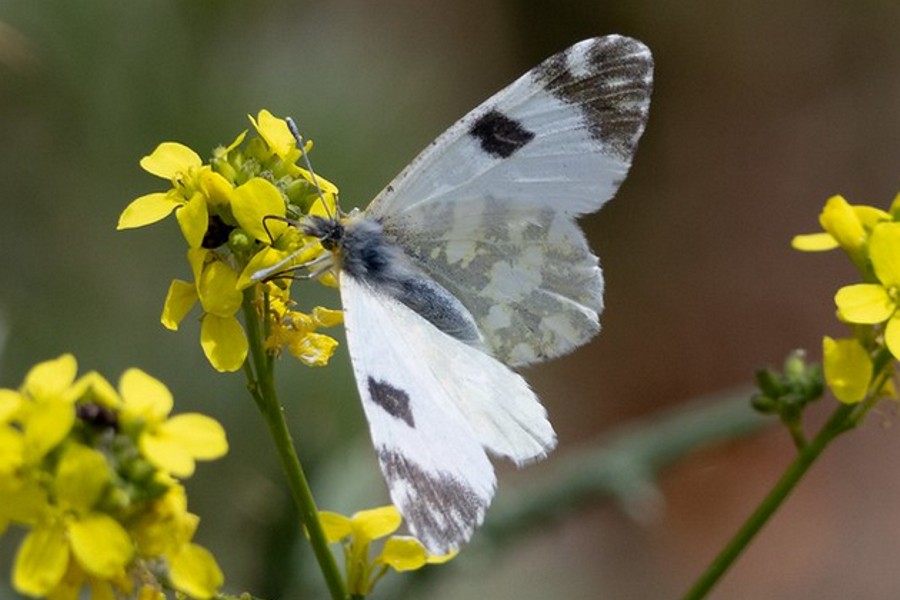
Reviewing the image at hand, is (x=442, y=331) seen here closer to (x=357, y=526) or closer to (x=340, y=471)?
(x=357, y=526)

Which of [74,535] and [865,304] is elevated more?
[74,535]

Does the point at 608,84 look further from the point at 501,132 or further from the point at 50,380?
the point at 50,380

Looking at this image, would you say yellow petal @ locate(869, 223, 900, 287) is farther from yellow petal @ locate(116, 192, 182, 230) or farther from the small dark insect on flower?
the small dark insect on flower

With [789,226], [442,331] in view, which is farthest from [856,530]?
[442,331]

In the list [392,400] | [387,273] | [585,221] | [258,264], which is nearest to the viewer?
[392,400]

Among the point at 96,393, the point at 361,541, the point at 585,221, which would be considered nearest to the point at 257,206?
the point at 96,393

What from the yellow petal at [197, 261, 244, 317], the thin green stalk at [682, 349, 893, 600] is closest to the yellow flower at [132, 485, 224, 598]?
the yellow petal at [197, 261, 244, 317]
